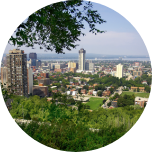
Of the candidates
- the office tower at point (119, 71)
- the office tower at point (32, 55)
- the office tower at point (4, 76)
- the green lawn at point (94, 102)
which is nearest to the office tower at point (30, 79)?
the office tower at point (32, 55)

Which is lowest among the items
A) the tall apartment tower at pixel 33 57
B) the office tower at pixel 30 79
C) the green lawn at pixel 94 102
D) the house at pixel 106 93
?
the green lawn at pixel 94 102

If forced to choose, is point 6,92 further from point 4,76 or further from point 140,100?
point 140,100

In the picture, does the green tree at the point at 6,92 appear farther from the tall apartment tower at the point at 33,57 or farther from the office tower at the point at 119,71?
the office tower at the point at 119,71

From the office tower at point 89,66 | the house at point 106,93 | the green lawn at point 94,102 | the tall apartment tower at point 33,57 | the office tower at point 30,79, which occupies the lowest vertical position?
the green lawn at point 94,102

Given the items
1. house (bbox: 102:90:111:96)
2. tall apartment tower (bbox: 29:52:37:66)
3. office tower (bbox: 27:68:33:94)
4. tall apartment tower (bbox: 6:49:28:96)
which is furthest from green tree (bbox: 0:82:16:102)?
house (bbox: 102:90:111:96)

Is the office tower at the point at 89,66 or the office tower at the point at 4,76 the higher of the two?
the office tower at the point at 89,66

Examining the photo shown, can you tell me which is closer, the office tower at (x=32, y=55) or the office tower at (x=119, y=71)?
the office tower at (x=32, y=55)

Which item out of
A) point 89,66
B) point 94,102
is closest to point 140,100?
point 94,102

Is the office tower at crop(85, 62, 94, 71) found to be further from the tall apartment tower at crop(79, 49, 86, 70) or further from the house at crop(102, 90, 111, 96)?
the house at crop(102, 90, 111, 96)

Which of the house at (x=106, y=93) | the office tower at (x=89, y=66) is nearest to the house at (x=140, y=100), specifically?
the house at (x=106, y=93)

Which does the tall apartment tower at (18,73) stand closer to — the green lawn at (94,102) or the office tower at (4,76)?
the office tower at (4,76)
